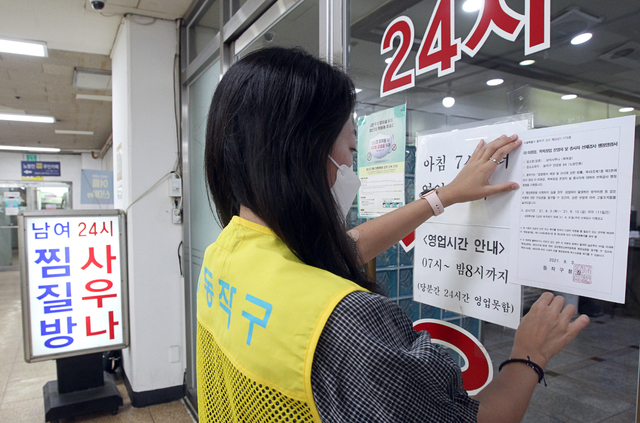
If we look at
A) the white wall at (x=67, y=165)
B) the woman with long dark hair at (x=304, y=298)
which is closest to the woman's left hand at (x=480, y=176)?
the woman with long dark hair at (x=304, y=298)

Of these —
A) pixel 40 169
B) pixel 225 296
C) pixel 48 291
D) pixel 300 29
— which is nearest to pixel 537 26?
pixel 225 296

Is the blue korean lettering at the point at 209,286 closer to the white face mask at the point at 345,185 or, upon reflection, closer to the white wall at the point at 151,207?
the white face mask at the point at 345,185

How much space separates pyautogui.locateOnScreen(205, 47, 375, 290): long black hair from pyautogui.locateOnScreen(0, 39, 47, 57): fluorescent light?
141 inches

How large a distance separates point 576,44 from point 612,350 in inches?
20.3

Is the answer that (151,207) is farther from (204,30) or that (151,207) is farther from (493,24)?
(493,24)

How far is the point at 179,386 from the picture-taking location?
304cm

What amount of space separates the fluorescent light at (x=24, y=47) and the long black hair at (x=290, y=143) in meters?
3.58

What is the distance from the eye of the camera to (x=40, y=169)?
10898mm

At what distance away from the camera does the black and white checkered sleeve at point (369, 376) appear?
1.69 ft

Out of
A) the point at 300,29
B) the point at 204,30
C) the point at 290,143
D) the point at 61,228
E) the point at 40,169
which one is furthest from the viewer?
the point at 40,169

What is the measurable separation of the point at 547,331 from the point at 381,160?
0.63m

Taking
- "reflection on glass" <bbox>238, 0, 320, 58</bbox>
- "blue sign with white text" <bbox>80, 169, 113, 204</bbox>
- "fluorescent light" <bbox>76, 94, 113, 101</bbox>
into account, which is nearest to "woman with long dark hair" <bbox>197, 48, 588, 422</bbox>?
"reflection on glass" <bbox>238, 0, 320, 58</bbox>

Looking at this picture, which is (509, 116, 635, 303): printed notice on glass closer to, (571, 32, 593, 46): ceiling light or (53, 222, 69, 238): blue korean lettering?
(571, 32, 593, 46): ceiling light

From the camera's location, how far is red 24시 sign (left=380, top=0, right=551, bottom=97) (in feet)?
2.54
